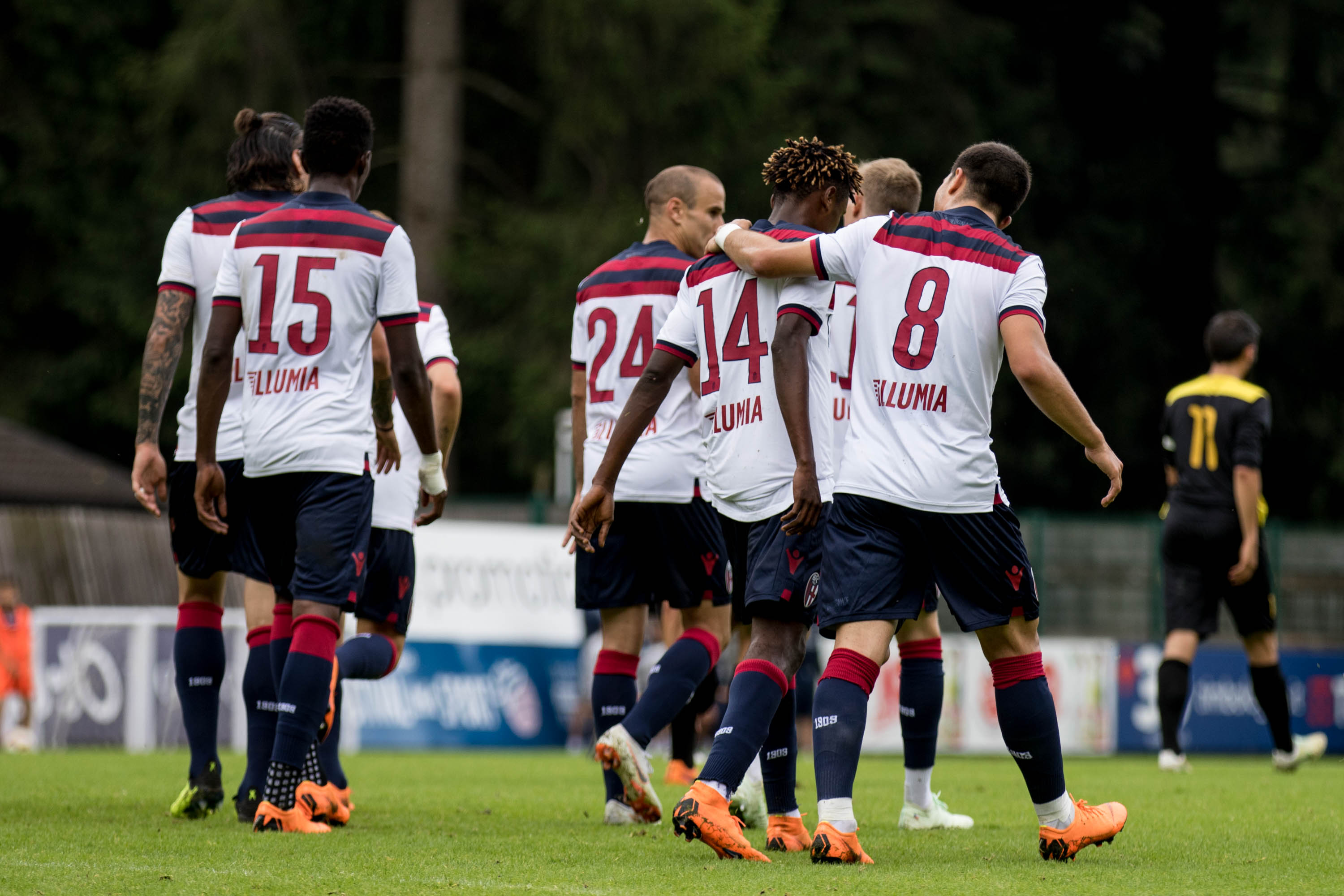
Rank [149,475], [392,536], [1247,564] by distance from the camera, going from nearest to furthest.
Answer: [149,475] < [392,536] < [1247,564]

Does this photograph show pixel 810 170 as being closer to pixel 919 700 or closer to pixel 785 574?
pixel 785 574

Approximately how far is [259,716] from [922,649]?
2.45m

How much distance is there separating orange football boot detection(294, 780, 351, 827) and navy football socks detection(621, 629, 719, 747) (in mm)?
1068

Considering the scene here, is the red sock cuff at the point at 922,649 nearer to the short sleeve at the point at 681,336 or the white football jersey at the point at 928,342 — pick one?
the white football jersey at the point at 928,342

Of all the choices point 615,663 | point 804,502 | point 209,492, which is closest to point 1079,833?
point 804,502

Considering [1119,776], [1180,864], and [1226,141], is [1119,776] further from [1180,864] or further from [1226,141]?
[1226,141]

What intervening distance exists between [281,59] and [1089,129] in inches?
497

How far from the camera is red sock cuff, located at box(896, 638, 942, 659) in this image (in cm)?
630

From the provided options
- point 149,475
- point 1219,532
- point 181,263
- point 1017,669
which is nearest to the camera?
point 1017,669

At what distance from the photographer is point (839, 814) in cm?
497

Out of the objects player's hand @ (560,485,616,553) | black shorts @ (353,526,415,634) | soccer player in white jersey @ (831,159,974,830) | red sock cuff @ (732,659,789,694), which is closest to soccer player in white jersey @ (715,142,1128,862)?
red sock cuff @ (732,659,789,694)

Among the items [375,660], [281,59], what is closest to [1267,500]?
[281,59]

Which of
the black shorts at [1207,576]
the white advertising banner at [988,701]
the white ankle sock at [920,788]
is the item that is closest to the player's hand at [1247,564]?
the black shorts at [1207,576]

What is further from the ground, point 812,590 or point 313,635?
point 812,590
